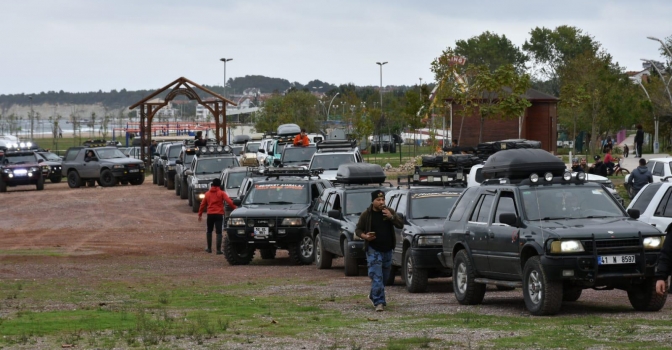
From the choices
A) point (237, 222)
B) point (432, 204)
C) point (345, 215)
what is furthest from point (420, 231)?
point (237, 222)

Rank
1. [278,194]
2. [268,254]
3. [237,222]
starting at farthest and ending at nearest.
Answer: [268,254]
[278,194]
[237,222]

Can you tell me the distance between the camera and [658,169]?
3403 cm

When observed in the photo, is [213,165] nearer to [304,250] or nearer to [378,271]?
[304,250]

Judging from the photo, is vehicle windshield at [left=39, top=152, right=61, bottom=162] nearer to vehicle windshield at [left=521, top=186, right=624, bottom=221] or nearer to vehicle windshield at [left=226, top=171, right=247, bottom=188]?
vehicle windshield at [left=226, top=171, right=247, bottom=188]

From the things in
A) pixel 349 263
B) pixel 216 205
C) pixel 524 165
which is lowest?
pixel 349 263

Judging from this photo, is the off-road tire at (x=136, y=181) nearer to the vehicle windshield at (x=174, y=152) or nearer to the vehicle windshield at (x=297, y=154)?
the vehicle windshield at (x=174, y=152)

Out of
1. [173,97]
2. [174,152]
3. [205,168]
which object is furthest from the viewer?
[173,97]

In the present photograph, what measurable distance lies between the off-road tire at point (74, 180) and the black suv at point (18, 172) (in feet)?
4.44

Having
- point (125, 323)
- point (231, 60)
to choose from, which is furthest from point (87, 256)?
point (231, 60)

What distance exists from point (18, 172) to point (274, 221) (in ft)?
109

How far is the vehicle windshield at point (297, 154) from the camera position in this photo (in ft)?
130

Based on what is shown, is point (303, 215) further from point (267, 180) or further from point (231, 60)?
point (231, 60)

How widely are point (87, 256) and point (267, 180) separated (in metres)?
4.59

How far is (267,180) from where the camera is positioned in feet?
83.5
